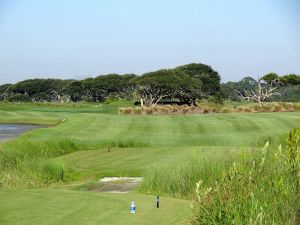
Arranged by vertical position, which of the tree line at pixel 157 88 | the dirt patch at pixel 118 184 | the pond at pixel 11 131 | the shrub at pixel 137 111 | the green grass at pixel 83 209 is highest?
the tree line at pixel 157 88

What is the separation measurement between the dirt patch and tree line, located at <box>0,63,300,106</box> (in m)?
61.2

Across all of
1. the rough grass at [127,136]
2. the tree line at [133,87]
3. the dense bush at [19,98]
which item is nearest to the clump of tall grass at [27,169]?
the rough grass at [127,136]

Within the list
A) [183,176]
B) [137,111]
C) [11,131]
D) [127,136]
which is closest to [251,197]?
[183,176]

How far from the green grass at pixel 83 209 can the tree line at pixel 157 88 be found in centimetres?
6884

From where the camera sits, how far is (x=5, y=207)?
11.6m

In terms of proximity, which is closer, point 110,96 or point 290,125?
point 290,125

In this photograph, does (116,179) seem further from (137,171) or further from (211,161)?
(211,161)

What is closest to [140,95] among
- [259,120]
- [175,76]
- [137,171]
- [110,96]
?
[175,76]

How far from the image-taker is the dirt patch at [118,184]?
18125 mm

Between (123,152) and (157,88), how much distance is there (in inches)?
2379

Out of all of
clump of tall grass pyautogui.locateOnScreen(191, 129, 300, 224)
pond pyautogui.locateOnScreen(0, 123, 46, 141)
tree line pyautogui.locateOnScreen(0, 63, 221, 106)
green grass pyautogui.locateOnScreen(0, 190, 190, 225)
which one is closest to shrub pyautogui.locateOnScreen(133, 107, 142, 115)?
pond pyautogui.locateOnScreen(0, 123, 46, 141)

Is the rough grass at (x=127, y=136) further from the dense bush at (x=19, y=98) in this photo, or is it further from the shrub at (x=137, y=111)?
the dense bush at (x=19, y=98)

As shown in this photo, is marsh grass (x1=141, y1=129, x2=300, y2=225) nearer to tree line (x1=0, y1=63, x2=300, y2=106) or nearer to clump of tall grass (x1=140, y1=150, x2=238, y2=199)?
clump of tall grass (x1=140, y1=150, x2=238, y2=199)

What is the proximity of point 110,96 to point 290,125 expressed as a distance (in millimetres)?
111055
